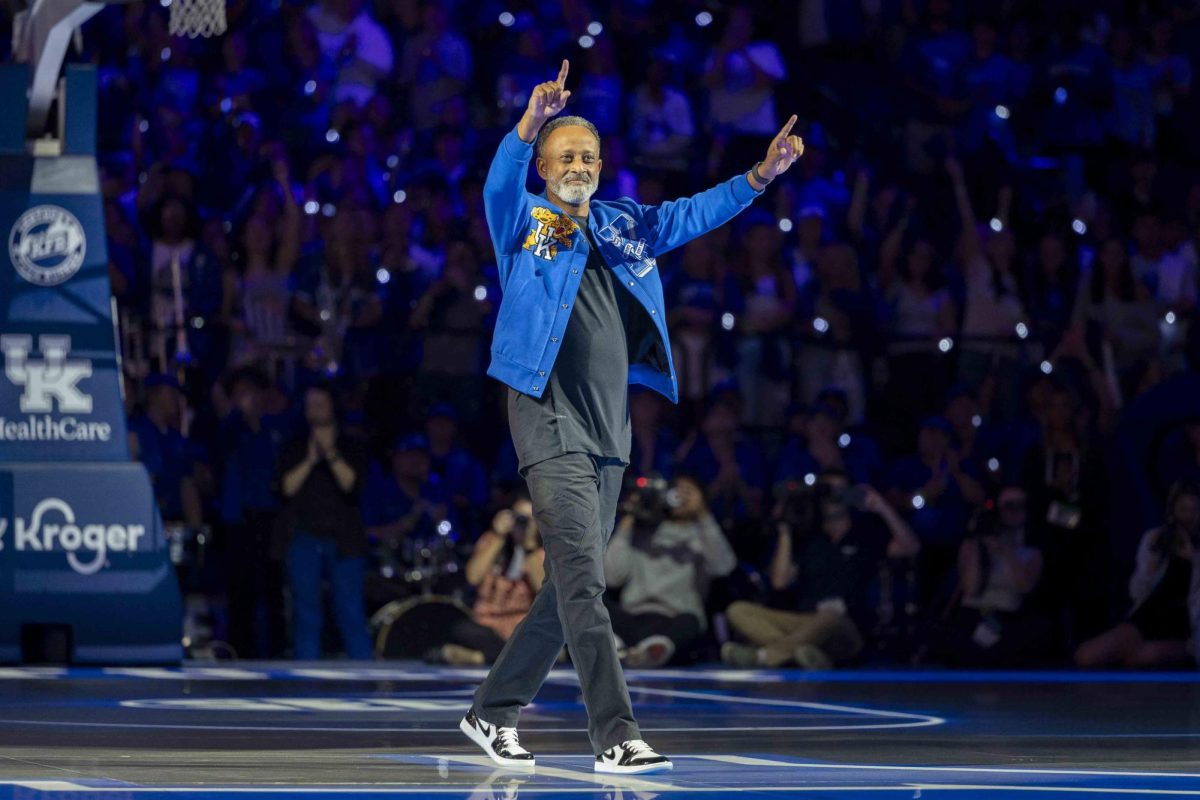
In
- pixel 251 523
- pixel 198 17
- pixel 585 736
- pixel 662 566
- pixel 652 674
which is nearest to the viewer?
pixel 585 736

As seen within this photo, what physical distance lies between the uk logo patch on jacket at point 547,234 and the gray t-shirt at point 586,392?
92mm

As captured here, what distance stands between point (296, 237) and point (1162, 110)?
7.79 meters

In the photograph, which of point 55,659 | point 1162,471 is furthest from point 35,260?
point 1162,471

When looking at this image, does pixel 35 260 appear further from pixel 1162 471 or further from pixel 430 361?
pixel 1162 471

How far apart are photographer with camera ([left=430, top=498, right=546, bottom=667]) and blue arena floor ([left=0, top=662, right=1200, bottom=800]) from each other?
543 millimetres

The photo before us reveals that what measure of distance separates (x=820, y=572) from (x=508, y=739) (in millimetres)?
7267

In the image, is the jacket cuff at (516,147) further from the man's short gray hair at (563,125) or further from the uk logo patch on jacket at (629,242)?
the uk logo patch on jacket at (629,242)

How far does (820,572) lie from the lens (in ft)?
44.4

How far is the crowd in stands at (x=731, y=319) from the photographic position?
1345cm

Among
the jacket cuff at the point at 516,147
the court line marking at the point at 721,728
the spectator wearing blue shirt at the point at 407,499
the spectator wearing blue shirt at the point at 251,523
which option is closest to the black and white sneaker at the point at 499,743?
the court line marking at the point at 721,728

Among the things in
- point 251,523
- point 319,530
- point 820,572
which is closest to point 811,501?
point 820,572

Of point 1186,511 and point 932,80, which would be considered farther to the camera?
point 932,80

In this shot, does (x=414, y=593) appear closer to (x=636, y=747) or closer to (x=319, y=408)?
(x=319, y=408)

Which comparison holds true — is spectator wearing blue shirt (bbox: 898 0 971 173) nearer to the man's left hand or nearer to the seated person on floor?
the seated person on floor
